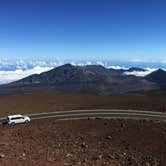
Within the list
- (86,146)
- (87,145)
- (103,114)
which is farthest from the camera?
(103,114)

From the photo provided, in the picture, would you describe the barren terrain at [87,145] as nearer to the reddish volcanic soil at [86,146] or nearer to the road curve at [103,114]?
the reddish volcanic soil at [86,146]

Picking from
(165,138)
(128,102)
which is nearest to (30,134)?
(165,138)

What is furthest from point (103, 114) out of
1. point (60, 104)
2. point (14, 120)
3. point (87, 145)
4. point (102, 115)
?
point (87, 145)

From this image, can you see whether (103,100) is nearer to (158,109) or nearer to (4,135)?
(158,109)

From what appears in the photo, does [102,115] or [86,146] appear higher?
[86,146]

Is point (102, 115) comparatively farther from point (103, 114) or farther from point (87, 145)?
point (87, 145)

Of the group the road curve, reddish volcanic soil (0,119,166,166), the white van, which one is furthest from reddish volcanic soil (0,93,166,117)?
reddish volcanic soil (0,119,166,166)

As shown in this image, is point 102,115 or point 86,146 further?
point 102,115
